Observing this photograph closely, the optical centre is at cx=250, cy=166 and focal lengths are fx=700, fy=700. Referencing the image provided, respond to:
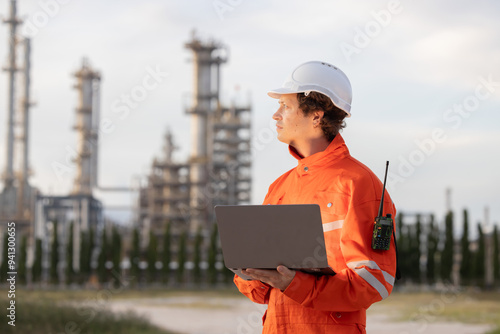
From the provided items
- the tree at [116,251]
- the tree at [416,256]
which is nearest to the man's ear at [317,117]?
the tree at [116,251]

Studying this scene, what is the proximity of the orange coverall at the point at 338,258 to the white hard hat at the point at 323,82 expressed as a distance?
0.45ft

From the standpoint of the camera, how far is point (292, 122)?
2.23m

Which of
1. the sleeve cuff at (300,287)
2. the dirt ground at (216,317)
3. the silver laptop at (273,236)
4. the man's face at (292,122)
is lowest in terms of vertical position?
the dirt ground at (216,317)

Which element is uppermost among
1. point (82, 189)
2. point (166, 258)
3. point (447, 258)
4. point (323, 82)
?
point (323, 82)

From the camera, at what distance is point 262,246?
190cm

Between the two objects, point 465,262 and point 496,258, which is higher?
point 496,258

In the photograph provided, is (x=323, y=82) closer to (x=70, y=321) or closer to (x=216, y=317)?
(x=70, y=321)

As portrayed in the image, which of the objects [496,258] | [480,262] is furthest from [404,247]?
[496,258]

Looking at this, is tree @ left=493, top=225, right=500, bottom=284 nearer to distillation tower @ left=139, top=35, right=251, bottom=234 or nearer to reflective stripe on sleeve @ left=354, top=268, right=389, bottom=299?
distillation tower @ left=139, top=35, right=251, bottom=234

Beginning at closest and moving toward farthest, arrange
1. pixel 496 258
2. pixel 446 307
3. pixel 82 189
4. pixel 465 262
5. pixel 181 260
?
pixel 446 307 < pixel 496 258 < pixel 465 262 < pixel 181 260 < pixel 82 189

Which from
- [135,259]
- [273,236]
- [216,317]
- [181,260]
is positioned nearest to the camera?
[273,236]

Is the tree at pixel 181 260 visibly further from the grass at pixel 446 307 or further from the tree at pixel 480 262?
the tree at pixel 480 262

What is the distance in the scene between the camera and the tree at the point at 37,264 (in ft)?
94.7

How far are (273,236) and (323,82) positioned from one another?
0.55m
